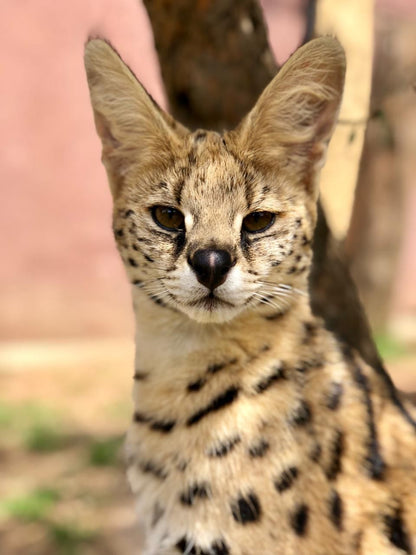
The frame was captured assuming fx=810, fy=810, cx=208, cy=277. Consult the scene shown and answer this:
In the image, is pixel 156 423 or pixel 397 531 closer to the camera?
pixel 397 531

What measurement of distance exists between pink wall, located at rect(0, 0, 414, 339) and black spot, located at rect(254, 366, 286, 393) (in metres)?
3.64

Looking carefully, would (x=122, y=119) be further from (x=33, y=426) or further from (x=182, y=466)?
(x=33, y=426)

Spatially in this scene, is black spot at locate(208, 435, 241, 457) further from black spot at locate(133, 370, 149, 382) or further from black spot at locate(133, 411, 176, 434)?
black spot at locate(133, 370, 149, 382)

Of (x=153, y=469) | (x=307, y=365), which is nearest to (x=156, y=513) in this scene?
(x=153, y=469)

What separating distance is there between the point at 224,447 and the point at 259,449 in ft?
0.33

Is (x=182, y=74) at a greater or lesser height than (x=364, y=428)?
greater

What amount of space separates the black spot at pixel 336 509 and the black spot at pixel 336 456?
Result: 5 centimetres

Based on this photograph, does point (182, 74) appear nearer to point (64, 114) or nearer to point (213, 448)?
point (213, 448)

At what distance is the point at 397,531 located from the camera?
2.34 metres

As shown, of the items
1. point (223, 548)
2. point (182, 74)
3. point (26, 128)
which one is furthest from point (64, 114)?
point (223, 548)

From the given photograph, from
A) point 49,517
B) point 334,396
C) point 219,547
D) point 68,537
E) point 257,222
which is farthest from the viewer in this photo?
point 49,517

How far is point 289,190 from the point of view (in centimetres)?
245

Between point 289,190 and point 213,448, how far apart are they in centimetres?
80

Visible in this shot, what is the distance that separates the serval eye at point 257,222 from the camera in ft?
7.75
